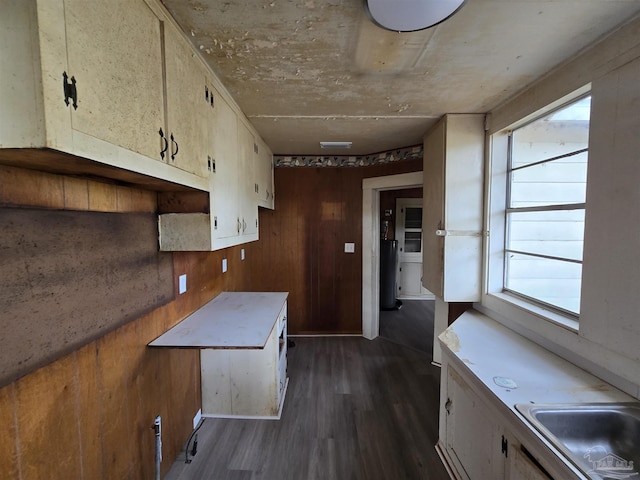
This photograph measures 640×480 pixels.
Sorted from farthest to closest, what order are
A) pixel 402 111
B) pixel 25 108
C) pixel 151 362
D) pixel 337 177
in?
pixel 337 177
pixel 402 111
pixel 151 362
pixel 25 108

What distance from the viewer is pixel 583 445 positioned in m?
1.10

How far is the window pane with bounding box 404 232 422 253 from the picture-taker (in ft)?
17.8

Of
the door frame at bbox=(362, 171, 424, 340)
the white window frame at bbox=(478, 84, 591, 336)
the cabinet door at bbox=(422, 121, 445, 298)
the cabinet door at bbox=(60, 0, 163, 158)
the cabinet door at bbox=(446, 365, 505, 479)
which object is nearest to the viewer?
the cabinet door at bbox=(60, 0, 163, 158)

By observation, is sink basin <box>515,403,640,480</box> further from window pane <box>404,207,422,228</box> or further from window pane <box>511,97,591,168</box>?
window pane <box>404,207,422,228</box>

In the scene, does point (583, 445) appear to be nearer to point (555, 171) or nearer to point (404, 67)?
point (555, 171)

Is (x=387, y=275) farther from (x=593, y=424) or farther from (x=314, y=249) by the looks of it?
(x=593, y=424)

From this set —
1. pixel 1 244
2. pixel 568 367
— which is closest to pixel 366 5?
pixel 1 244

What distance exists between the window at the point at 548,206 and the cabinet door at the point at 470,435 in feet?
2.49

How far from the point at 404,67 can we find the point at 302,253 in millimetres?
2555

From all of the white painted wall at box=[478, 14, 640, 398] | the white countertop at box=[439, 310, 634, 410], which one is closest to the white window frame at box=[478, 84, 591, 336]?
the white countertop at box=[439, 310, 634, 410]

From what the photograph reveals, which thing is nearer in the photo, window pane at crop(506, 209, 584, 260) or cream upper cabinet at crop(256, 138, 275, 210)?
window pane at crop(506, 209, 584, 260)

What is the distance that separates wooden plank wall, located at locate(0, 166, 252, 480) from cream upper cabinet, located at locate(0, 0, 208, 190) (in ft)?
0.55

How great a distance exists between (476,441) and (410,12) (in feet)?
6.60

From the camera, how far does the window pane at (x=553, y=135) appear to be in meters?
1.48
